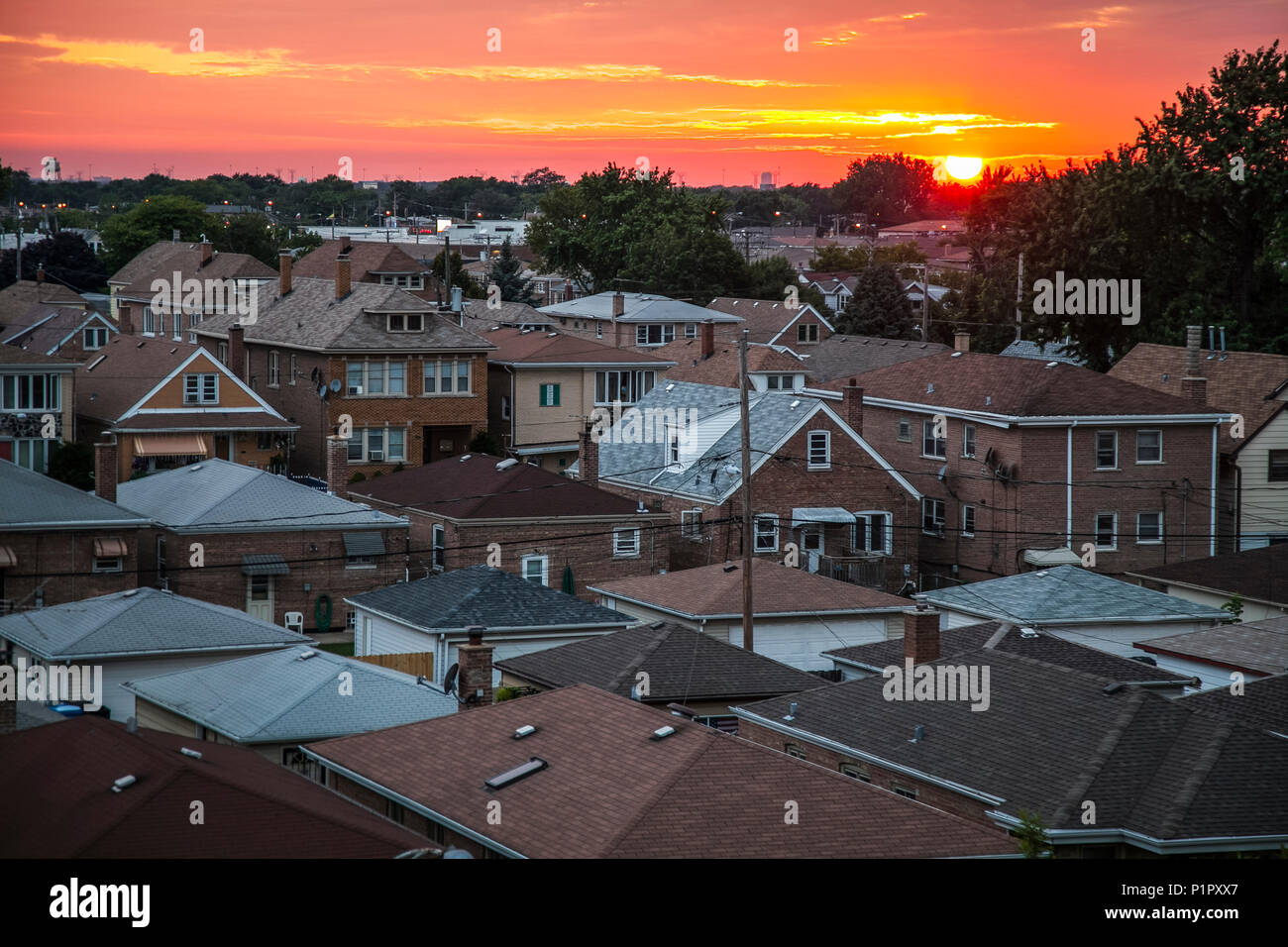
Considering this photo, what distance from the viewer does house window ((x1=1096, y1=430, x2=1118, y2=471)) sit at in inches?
2067

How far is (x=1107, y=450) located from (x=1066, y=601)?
1432 centimetres

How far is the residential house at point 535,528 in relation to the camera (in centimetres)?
4712

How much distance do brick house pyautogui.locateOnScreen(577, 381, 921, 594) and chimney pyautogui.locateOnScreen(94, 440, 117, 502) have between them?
14.0 meters

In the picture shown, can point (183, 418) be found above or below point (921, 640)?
above

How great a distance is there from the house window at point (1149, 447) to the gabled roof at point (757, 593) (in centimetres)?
1591

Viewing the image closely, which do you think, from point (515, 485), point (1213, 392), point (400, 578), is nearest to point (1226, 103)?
point (1213, 392)

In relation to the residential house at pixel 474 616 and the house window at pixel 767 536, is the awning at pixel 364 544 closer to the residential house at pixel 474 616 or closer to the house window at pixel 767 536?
the residential house at pixel 474 616

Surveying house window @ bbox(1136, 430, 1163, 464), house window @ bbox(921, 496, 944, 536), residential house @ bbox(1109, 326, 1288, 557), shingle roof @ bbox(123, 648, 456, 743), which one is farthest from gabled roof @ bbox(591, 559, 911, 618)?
residential house @ bbox(1109, 326, 1288, 557)

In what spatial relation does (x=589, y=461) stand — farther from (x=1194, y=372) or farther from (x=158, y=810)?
(x=158, y=810)

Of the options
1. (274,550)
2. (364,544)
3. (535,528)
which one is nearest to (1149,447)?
(535,528)

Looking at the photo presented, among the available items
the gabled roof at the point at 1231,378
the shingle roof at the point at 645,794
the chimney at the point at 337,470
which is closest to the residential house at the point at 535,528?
the chimney at the point at 337,470

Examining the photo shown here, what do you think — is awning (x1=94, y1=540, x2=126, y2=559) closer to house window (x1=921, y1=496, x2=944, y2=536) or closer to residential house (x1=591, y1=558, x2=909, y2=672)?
residential house (x1=591, y1=558, x2=909, y2=672)

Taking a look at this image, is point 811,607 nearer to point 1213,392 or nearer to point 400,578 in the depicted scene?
point 400,578

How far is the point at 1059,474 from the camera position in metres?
51.9
